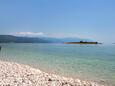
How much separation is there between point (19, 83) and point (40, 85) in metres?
1.15

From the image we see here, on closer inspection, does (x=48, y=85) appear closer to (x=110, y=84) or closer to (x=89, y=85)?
(x=89, y=85)

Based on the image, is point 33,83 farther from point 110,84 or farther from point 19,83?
point 110,84

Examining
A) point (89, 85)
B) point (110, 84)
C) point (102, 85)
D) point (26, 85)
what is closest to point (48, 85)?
point (26, 85)

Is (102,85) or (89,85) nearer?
(89,85)

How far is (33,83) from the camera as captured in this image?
10820 mm

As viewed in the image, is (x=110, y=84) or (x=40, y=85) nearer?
(x=40, y=85)

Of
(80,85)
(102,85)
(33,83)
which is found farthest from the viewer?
(102,85)

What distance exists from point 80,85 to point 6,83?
4.40 m

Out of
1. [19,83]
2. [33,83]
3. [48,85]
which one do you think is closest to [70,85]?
[48,85]

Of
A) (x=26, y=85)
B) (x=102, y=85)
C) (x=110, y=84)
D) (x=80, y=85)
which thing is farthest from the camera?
(x=110, y=84)

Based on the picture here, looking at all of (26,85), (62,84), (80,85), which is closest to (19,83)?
(26,85)

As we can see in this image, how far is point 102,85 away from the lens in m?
12.9

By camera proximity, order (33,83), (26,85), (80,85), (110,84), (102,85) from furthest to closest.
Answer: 1. (110,84)
2. (102,85)
3. (80,85)
4. (33,83)
5. (26,85)

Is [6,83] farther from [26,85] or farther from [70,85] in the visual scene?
[70,85]
